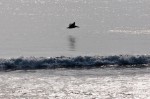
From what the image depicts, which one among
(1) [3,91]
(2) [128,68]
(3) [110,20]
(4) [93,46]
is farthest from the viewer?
(3) [110,20]

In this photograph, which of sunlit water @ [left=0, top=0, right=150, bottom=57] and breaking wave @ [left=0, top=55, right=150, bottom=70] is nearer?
breaking wave @ [left=0, top=55, right=150, bottom=70]

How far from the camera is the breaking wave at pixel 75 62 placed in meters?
22.2

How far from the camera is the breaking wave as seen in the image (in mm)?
22188

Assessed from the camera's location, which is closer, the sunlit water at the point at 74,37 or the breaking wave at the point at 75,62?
the breaking wave at the point at 75,62

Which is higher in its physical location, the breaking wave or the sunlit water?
the sunlit water

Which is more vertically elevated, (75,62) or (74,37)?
(74,37)

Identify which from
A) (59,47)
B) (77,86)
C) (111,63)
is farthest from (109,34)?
(77,86)

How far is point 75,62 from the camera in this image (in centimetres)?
2289

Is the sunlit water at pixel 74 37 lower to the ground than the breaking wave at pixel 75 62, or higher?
higher

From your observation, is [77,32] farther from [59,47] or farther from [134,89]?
[134,89]

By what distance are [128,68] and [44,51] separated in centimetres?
703

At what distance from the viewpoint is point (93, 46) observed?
2964 centimetres

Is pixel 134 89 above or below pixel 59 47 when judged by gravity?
below

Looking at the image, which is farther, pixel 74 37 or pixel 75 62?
pixel 74 37
